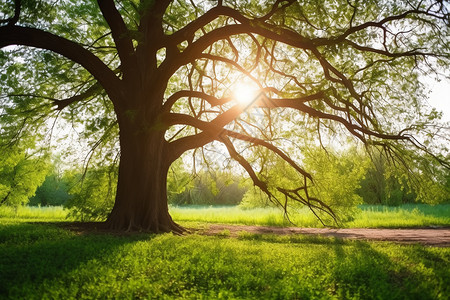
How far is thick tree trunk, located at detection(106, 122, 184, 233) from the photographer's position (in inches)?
530

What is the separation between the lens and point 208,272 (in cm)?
675

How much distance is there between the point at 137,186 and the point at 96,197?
4367 mm

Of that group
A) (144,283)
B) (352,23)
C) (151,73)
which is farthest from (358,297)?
(151,73)

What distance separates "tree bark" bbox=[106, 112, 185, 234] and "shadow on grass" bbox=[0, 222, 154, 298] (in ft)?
7.93

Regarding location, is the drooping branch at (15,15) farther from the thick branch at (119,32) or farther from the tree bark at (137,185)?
the tree bark at (137,185)

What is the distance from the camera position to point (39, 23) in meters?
14.4

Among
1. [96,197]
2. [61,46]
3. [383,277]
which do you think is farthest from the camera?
[96,197]

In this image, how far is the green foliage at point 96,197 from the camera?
1667 cm

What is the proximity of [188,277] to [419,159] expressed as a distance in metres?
9.97

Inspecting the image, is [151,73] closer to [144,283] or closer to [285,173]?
[285,173]

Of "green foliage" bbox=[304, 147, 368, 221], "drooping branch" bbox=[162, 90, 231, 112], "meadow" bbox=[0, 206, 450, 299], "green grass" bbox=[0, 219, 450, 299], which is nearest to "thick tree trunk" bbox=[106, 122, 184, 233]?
"drooping branch" bbox=[162, 90, 231, 112]

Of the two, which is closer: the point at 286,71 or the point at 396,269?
the point at 396,269

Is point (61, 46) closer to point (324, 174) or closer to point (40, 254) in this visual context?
point (40, 254)

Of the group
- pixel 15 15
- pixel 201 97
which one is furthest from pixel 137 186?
pixel 15 15
